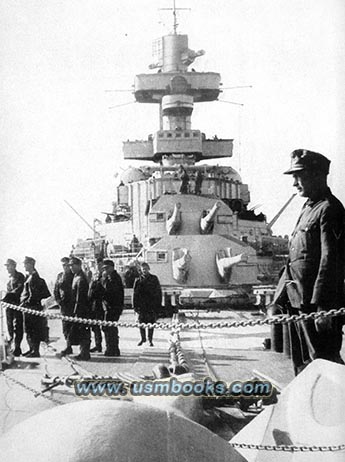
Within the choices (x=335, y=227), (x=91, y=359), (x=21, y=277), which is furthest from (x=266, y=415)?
(x=21, y=277)

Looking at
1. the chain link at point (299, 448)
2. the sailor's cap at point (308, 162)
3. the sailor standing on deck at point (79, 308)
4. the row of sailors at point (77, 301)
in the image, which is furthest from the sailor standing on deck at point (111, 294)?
the chain link at point (299, 448)

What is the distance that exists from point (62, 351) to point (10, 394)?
1484 millimetres

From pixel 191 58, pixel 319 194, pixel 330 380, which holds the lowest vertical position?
pixel 330 380

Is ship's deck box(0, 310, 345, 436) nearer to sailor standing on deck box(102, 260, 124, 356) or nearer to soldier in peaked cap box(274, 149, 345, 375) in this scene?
sailor standing on deck box(102, 260, 124, 356)

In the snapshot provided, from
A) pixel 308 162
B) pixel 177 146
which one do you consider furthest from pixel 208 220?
pixel 308 162

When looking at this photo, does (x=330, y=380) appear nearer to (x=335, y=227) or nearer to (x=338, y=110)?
(x=335, y=227)

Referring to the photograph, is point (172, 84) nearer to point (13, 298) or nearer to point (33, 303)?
point (13, 298)

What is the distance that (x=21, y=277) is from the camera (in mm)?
5676

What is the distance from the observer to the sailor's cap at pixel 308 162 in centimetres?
289

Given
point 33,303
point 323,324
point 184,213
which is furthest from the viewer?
point 184,213

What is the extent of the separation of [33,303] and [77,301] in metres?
0.49

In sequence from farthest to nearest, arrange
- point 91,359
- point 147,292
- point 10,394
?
point 147,292 < point 91,359 < point 10,394

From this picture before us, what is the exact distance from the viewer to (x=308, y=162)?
289 cm

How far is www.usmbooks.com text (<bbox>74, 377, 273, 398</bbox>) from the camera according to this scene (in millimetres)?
2895
